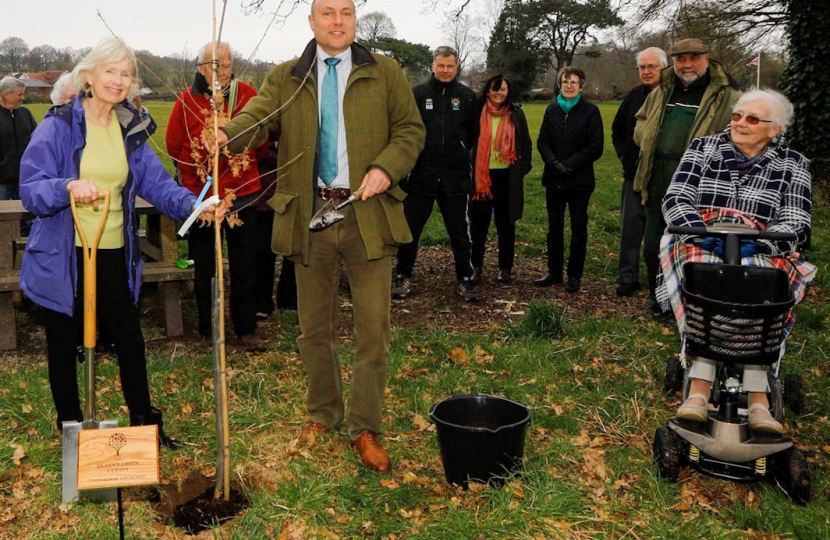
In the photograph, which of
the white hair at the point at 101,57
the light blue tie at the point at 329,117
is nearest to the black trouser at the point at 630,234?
the light blue tie at the point at 329,117

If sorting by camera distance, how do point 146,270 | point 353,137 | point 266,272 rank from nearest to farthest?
point 353,137 → point 146,270 → point 266,272

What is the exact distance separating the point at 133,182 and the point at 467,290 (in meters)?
4.15

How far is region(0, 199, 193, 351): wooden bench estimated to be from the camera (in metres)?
5.95

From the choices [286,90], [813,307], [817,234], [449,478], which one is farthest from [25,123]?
[817,234]

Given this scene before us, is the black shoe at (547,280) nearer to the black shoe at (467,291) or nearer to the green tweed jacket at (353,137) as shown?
the black shoe at (467,291)

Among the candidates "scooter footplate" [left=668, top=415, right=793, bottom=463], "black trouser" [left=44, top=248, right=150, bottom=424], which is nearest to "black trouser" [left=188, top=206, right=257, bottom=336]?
"black trouser" [left=44, top=248, right=150, bottom=424]

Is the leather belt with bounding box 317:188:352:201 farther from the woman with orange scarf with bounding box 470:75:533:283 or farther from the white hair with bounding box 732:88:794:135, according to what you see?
the woman with orange scarf with bounding box 470:75:533:283

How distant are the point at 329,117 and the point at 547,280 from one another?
4.68 meters

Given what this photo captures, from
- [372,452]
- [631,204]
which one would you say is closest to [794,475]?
[372,452]

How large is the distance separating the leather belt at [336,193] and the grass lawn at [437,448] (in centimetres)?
144

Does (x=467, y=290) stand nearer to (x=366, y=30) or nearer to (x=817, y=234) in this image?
(x=817, y=234)

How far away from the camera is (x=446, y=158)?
24.6 feet

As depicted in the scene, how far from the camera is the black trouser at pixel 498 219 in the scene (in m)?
8.02

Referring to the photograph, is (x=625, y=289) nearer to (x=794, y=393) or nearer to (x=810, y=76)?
(x=794, y=393)
